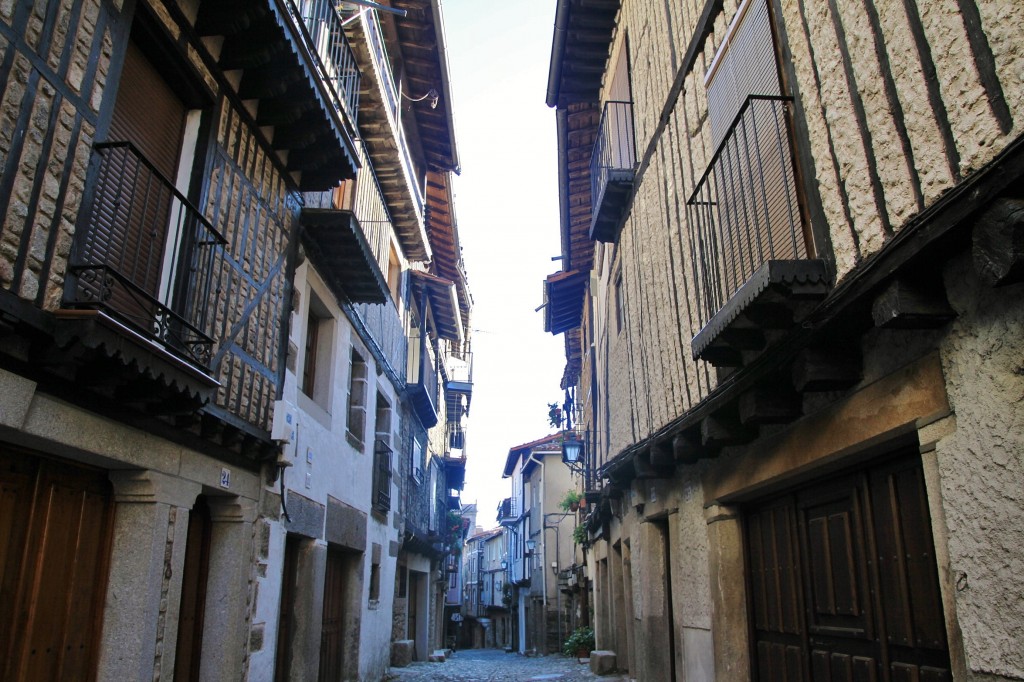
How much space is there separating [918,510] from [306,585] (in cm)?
600

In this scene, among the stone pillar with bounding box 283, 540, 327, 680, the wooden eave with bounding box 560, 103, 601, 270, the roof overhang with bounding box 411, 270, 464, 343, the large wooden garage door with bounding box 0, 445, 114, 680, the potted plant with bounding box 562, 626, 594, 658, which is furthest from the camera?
the potted plant with bounding box 562, 626, 594, 658

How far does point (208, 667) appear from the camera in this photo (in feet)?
18.7

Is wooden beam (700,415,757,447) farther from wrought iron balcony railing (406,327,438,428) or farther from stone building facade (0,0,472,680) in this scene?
wrought iron balcony railing (406,327,438,428)

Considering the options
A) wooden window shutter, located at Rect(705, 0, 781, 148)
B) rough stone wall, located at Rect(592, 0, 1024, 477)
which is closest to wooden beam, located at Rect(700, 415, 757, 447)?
rough stone wall, located at Rect(592, 0, 1024, 477)

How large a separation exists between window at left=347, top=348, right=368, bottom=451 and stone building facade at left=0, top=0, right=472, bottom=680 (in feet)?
0.13

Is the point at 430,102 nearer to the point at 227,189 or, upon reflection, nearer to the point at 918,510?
the point at 227,189

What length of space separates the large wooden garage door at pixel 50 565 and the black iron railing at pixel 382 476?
665 cm

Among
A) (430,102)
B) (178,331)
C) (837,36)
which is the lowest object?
(178,331)

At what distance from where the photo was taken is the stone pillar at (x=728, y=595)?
5504 millimetres

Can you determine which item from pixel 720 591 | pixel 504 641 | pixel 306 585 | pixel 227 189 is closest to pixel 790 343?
pixel 720 591

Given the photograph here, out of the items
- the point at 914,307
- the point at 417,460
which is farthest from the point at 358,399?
the point at 914,307

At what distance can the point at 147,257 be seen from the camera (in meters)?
4.93

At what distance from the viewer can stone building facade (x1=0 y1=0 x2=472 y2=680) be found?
12.3 feet

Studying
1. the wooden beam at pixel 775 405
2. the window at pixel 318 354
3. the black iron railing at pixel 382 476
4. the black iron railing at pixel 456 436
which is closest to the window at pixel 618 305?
the window at pixel 318 354
